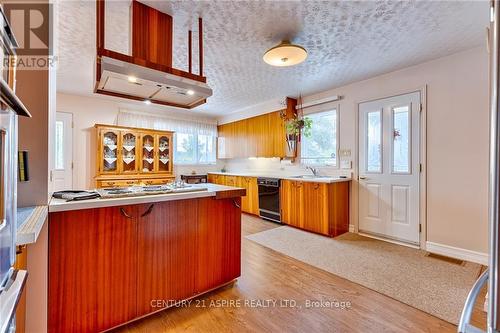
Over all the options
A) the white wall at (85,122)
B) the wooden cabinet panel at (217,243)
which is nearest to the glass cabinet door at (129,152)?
the white wall at (85,122)

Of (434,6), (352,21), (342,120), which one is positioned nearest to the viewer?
(434,6)

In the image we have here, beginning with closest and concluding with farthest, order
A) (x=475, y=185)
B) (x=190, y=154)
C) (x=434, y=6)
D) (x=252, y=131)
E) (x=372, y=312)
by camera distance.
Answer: (x=372, y=312) → (x=434, y=6) → (x=475, y=185) → (x=252, y=131) → (x=190, y=154)

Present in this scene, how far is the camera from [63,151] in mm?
4285

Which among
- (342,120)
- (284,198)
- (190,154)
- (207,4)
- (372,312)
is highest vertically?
(207,4)

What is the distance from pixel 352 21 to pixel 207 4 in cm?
130

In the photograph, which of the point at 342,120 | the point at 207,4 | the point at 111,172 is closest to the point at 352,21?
the point at 207,4

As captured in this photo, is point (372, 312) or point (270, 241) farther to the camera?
point (270, 241)

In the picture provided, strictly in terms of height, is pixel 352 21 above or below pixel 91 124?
above

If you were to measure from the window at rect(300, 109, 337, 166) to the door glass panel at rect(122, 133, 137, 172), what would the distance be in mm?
3348

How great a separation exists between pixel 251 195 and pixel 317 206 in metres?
1.70

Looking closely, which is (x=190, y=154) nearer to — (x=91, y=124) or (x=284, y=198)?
(x=91, y=124)

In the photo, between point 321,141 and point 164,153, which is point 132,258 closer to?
point 321,141

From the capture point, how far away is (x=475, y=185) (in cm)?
262

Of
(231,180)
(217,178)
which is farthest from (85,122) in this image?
(231,180)
